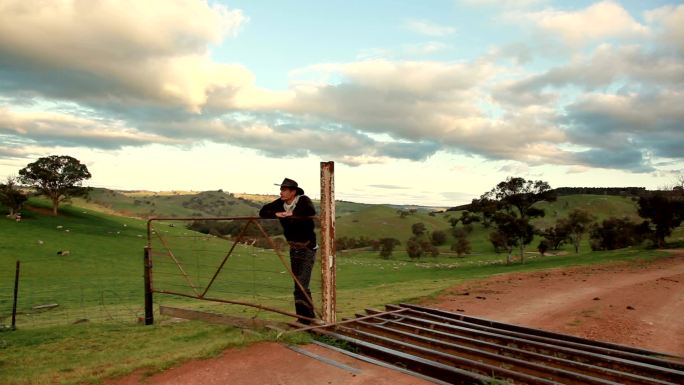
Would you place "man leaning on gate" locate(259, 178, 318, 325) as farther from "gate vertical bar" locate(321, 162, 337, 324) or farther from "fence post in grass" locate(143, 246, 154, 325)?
"fence post in grass" locate(143, 246, 154, 325)

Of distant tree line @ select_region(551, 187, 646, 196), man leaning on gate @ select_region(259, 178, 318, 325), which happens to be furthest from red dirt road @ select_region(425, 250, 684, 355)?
distant tree line @ select_region(551, 187, 646, 196)

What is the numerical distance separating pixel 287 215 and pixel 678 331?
862 cm

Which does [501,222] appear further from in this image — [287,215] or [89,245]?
[89,245]

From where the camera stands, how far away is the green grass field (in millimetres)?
8164

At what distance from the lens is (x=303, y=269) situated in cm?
896

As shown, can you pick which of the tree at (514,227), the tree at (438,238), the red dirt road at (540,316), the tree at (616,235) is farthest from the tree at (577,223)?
the red dirt road at (540,316)

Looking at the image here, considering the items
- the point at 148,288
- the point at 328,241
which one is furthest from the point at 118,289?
the point at 328,241

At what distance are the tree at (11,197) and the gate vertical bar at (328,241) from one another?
62.5 metres

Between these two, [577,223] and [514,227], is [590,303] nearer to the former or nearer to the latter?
[514,227]

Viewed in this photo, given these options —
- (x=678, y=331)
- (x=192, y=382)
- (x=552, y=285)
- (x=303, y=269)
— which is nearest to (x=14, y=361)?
(x=192, y=382)

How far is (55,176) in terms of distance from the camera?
62750 mm

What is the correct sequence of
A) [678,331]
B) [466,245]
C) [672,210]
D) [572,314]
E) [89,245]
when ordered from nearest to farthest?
[678,331], [572,314], [672,210], [89,245], [466,245]

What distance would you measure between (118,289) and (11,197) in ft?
131

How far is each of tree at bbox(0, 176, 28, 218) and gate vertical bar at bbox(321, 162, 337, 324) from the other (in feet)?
205
